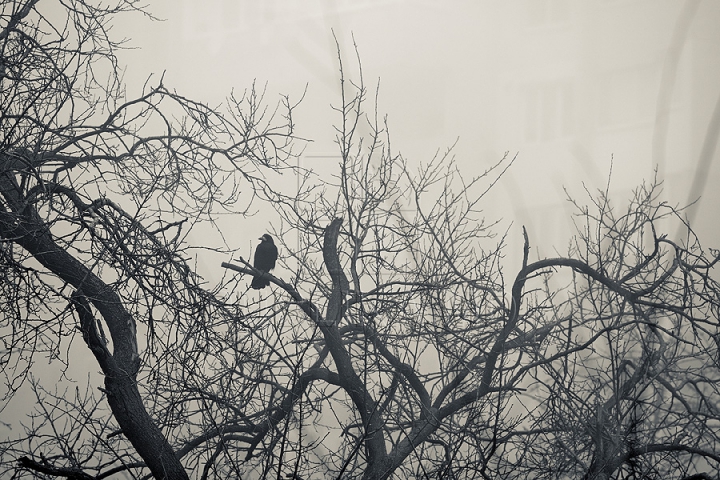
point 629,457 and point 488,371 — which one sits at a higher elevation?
point 488,371

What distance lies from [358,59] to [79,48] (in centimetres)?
209

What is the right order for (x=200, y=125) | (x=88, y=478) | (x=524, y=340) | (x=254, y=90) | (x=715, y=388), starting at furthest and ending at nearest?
1. (x=254, y=90)
2. (x=200, y=125)
3. (x=715, y=388)
4. (x=524, y=340)
5. (x=88, y=478)

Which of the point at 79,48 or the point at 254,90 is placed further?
the point at 254,90

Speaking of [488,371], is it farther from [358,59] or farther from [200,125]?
[200,125]

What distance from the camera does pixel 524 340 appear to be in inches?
169

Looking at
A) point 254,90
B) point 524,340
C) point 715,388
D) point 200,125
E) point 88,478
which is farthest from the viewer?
point 254,90

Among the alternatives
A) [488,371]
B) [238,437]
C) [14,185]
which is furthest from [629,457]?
[14,185]

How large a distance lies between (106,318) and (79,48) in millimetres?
2002

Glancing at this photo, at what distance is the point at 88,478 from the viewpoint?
13.1 feet

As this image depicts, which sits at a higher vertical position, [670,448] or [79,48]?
[79,48]

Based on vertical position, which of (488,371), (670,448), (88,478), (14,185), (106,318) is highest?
(14,185)

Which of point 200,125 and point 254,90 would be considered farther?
point 254,90

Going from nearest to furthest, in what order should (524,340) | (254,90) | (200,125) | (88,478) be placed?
1. (88,478)
2. (524,340)
3. (200,125)
4. (254,90)

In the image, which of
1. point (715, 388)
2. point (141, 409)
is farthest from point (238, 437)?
point (715, 388)
